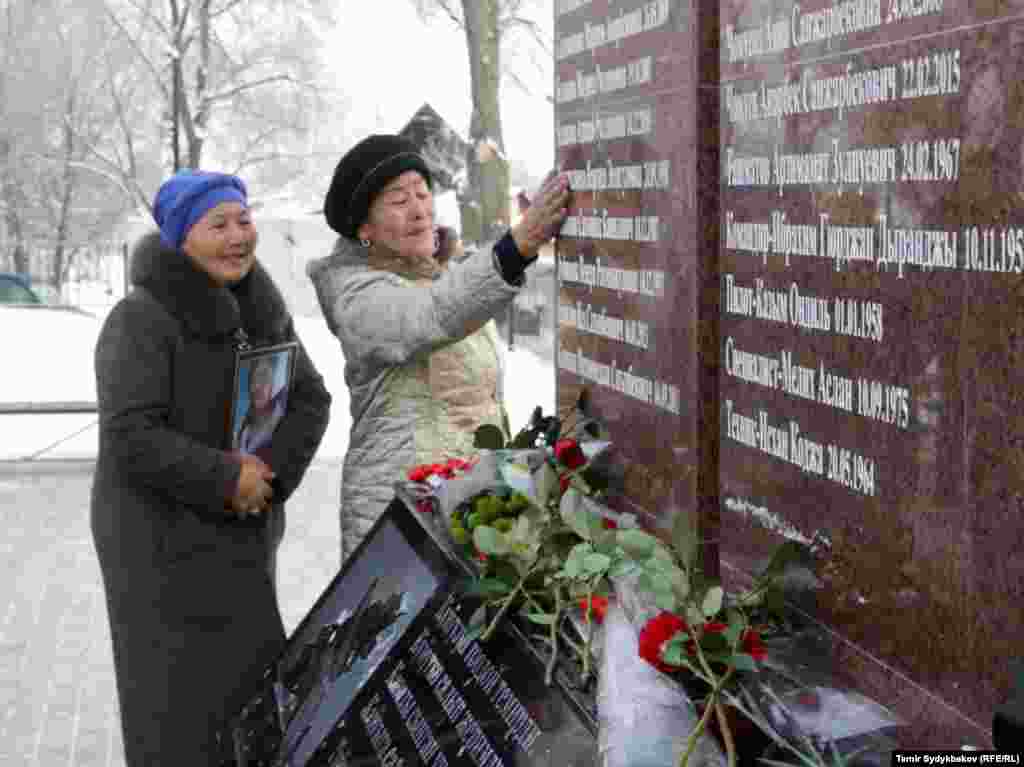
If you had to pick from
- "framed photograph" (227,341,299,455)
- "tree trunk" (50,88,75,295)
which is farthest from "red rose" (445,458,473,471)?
"tree trunk" (50,88,75,295)

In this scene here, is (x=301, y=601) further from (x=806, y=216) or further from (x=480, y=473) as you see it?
(x=806, y=216)

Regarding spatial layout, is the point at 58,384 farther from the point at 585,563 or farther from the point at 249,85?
the point at 249,85

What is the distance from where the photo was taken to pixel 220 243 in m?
3.96

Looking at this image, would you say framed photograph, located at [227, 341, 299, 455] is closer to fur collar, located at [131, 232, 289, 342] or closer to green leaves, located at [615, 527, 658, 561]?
fur collar, located at [131, 232, 289, 342]

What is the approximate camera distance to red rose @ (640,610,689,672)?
5.99 feet

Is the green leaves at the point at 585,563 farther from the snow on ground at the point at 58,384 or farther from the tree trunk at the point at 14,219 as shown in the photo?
the tree trunk at the point at 14,219

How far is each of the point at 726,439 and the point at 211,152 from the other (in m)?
37.6

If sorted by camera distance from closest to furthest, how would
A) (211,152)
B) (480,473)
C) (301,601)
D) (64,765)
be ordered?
(480,473) < (64,765) < (301,601) < (211,152)

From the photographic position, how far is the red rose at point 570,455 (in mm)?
2707

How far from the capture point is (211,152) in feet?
127

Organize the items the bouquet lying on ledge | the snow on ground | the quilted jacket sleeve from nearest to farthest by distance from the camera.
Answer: the bouquet lying on ledge
the quilted jacket sleeve
the snow on ground

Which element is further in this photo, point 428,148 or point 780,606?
point 428,148

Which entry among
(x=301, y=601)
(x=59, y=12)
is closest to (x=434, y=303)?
(x=301, y=601)

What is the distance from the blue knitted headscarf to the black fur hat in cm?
46
